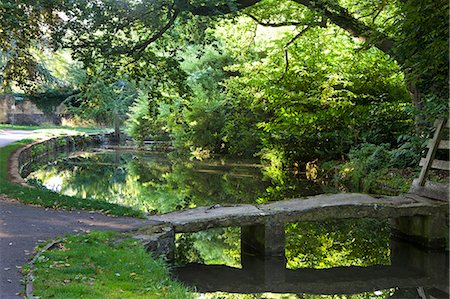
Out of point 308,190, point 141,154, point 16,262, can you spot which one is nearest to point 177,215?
point 16,262

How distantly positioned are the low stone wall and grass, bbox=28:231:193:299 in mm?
6000

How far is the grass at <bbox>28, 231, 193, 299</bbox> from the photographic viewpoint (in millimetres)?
5688

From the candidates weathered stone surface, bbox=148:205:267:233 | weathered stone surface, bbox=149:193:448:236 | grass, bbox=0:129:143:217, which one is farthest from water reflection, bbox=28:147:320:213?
weathered stone surface, bbox=149:193:448:236

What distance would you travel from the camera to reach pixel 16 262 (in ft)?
21.3

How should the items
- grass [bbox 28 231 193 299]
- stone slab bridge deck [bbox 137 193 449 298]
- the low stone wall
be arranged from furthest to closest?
1. the low stone wall
2. stone slab bridge deck [bbox 137 193 449 298]
3. grass [bbox 28 231 193 299]

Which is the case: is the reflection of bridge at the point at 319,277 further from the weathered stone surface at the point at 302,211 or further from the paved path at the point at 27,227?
the paved path at the point at 27,227

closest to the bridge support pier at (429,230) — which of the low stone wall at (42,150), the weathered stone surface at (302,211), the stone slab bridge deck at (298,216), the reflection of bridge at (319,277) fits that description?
the stone slab bridge deck at (298,216)

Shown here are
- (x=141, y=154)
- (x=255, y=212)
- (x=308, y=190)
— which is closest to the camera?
(x=255, y=212)

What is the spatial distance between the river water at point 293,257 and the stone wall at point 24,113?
89.9 feet

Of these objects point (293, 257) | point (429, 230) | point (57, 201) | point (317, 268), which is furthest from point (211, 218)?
point (429, 230)

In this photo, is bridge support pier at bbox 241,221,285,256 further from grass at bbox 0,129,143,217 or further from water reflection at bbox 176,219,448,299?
grass at bbox 0,129,143,217

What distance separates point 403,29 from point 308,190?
8243 mm

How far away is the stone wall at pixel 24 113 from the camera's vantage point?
44.6m

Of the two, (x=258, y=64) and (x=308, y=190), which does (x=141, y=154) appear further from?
(x=308, y=190)
